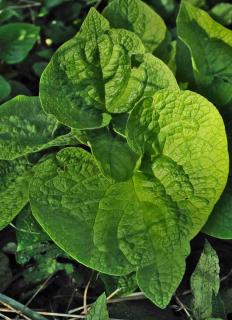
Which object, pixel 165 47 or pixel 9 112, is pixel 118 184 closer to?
pixel 9 112

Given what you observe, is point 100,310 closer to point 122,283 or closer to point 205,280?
point 122,283

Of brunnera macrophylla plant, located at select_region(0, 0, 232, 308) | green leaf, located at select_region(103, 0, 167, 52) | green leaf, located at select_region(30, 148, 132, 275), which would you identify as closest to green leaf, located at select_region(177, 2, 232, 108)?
brunnera macrophylla plant, located at select_region(0, 0, 232, 308)

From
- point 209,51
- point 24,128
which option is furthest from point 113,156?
point 209,51

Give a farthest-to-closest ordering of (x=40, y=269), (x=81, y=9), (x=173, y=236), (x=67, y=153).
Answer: (x=81, y=9) < (x=40, y=269) < (x=67, y=153) < (x=173, y=236)

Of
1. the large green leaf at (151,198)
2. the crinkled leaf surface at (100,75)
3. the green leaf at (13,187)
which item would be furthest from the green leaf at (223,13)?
the green leaf at (13,187)

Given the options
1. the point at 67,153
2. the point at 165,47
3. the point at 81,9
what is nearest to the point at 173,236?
the point at 67,153

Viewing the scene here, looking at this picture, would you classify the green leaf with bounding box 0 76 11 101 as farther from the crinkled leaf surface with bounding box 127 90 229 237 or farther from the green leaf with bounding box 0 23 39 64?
the crinkled leaf surface with bounding box 127 90 229 237

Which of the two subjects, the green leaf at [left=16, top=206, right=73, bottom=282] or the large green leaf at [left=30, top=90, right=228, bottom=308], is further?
the green leaf at [left=16, top=206, right=73, bottom=282]
